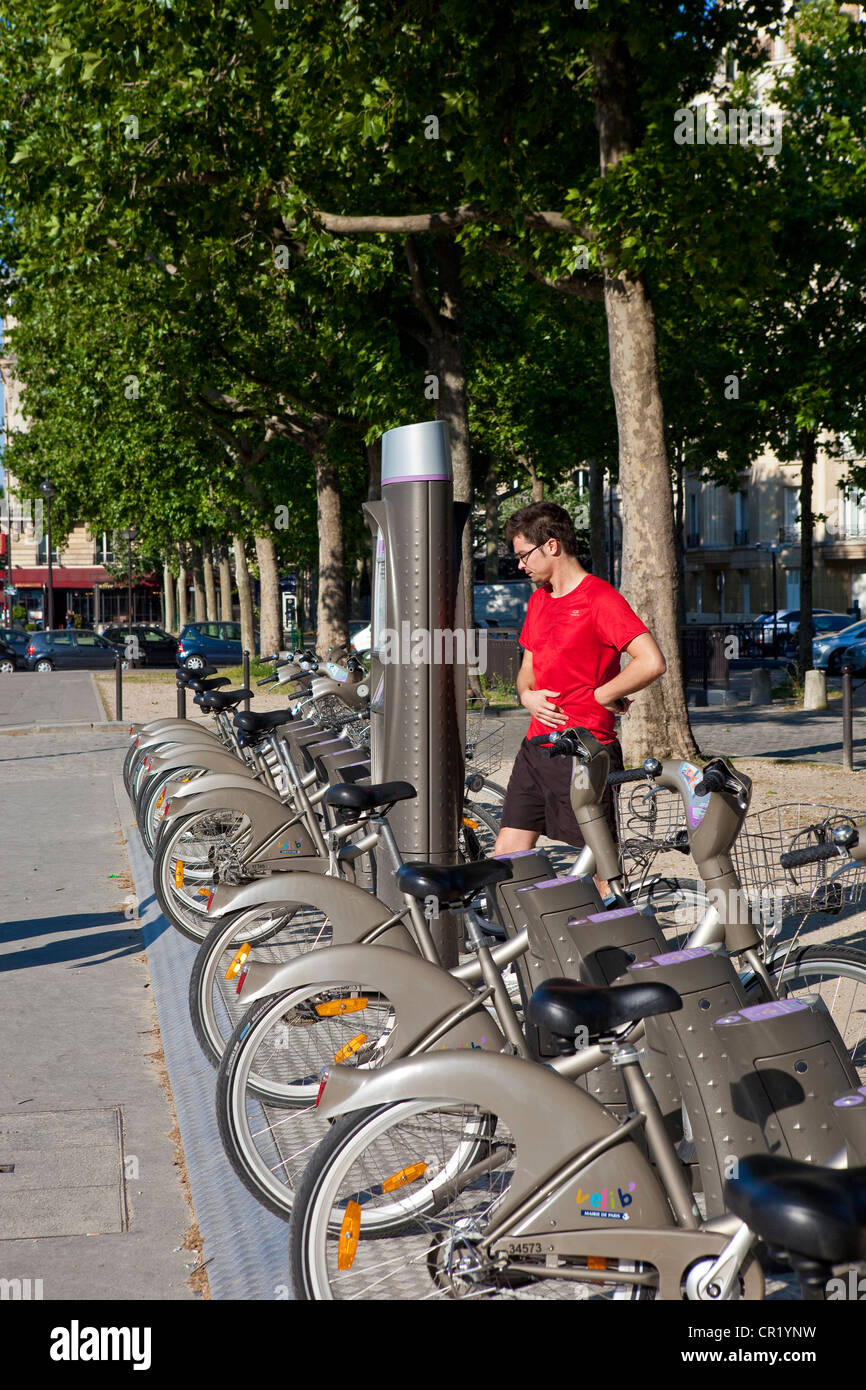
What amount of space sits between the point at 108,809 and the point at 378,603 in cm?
680

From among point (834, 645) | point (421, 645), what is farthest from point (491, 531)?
point (421, 645)

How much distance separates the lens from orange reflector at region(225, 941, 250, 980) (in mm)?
4461

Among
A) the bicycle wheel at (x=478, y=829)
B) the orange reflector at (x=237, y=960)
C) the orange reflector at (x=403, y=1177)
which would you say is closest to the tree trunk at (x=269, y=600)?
the bicycle wheel at (x=478, y=829)

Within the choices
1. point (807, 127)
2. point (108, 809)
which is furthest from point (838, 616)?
point (108, 809)

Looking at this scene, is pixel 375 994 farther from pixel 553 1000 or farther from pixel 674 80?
pixel 674 80

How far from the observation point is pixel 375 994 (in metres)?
3.52

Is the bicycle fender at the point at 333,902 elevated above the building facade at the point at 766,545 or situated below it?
below

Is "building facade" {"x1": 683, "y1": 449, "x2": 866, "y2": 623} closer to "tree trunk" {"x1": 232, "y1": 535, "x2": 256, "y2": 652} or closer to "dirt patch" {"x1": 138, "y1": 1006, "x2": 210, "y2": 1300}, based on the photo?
"tree trunk" {"x1": 232, "y1": 535, "x2": 256, "y2": 652}

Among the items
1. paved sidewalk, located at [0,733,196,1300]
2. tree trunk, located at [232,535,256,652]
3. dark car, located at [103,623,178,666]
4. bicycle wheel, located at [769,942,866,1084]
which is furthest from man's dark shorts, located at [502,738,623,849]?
dark car, located at [103,623,178,666]

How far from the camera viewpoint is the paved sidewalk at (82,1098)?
3.47 metres

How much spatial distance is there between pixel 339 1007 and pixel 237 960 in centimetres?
95

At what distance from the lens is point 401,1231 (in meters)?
2.96

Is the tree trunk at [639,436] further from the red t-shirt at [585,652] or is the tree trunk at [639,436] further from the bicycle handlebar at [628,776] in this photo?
the bicycle handlebar at [628,776]

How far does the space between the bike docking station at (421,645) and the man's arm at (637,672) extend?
29.8 inches
